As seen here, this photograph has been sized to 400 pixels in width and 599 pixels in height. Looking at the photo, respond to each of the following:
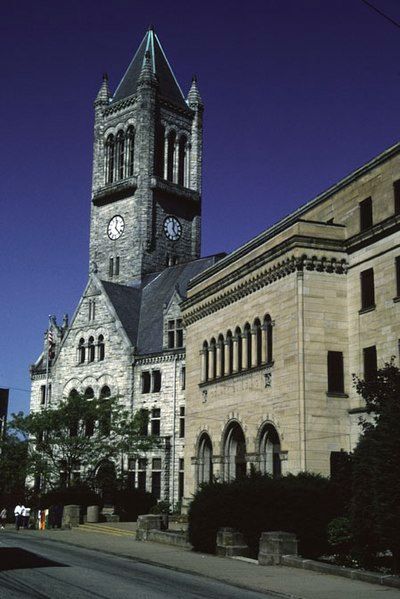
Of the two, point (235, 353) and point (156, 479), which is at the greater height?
point (235, 353)

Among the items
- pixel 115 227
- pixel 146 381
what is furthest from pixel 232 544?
pixel 115 227

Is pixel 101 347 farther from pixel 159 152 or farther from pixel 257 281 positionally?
pixel 257 281

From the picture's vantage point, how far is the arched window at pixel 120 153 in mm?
92688

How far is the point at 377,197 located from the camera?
37500 millimetres

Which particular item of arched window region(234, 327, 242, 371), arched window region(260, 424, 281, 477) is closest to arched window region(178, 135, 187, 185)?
arched window region(234, 327, 242, 371)

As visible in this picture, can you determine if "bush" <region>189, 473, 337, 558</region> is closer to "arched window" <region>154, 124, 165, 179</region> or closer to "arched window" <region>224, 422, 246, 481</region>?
"arched window" <region>224, 422, 246, 481</region>

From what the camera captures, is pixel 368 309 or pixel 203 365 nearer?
pixel 368 309

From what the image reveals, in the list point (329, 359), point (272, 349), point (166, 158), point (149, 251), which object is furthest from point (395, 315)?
point (166, 158)

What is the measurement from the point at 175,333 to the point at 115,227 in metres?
21.8

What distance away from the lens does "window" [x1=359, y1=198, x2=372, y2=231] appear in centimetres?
3819

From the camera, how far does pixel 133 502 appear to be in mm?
59406

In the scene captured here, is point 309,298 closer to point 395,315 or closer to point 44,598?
point 395,315

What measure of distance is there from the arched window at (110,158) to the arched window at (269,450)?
2284 inches

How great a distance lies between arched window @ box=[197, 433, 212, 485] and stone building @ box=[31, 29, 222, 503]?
55.3 feet
